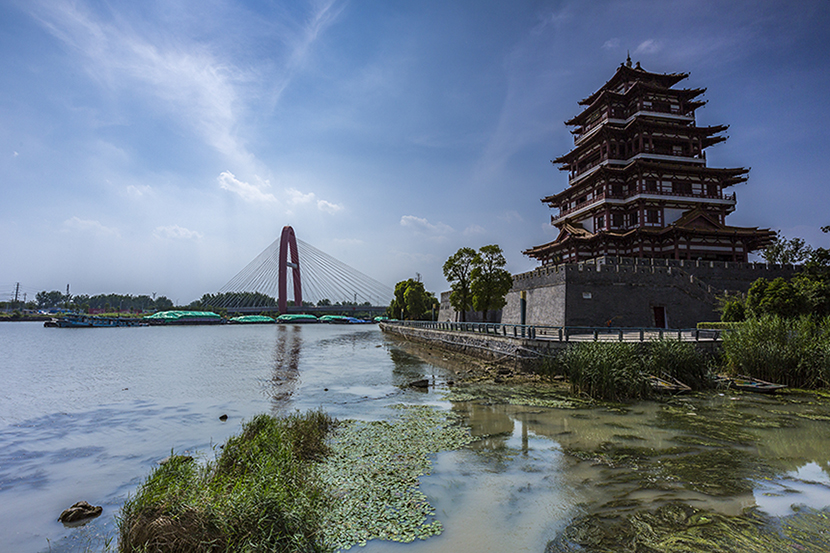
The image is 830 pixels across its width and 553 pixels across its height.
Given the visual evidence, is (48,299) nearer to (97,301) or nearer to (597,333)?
(97,301)

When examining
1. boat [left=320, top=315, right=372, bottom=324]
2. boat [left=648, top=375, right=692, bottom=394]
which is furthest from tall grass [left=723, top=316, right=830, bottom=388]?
boat [left=320, top=315, right=372, bottom=324]

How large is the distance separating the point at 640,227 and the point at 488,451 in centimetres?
2743

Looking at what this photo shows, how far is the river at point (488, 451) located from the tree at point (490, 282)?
463 inches

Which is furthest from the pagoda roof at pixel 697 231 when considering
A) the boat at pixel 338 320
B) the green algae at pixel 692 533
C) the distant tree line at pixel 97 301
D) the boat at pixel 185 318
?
the distant tree line at pixel 97 301

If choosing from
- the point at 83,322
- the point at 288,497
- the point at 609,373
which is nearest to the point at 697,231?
the point at 609,373

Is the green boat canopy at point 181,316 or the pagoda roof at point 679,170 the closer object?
the pagoda roof at point 679,170

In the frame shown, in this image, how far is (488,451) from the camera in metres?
8.23

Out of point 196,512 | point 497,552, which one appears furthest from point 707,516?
point 196,512

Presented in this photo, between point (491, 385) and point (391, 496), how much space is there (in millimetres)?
9811

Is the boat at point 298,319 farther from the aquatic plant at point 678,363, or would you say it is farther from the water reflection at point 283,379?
the aquatic plant at point 678,363

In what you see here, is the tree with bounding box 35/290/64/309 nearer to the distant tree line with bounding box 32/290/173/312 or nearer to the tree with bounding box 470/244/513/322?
the distant tree line with bounding box 32/290/173/312

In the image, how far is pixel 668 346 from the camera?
1443 cm

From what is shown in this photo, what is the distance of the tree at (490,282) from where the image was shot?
2794 centimetres

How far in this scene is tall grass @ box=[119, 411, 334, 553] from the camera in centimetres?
423
